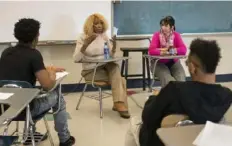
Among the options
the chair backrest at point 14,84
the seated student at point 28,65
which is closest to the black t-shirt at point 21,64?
the seated student at point 28,65

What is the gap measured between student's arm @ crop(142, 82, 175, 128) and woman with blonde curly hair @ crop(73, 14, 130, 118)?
6.63ft

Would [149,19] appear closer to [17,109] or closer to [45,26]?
[45,26]

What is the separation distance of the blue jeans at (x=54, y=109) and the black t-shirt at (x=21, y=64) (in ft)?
0.63

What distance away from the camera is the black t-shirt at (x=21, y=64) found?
241cm

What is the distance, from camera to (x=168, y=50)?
3.89 meters

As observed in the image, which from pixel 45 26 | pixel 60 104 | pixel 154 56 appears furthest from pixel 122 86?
pixel 45 26

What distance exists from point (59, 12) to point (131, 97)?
4.93ft

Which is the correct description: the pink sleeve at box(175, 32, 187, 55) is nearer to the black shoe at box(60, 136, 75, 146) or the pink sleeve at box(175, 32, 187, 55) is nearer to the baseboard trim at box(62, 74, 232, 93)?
the baseboard trim at box(62, 74, 232, 93)

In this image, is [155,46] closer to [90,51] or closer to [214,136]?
[90,51]

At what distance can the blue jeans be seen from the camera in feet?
8.05

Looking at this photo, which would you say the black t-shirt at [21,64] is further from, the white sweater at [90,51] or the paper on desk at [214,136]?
the paper on desk at [214,136]

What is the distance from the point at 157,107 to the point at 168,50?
93.4 inches

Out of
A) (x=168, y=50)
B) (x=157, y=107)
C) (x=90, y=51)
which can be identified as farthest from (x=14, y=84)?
(x=168, y=50)

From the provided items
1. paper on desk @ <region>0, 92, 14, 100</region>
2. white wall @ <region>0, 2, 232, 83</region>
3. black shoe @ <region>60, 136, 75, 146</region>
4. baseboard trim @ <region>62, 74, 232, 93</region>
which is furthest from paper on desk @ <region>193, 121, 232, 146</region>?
baseboard trim @ <region>62, 74, 232, 93</region>
